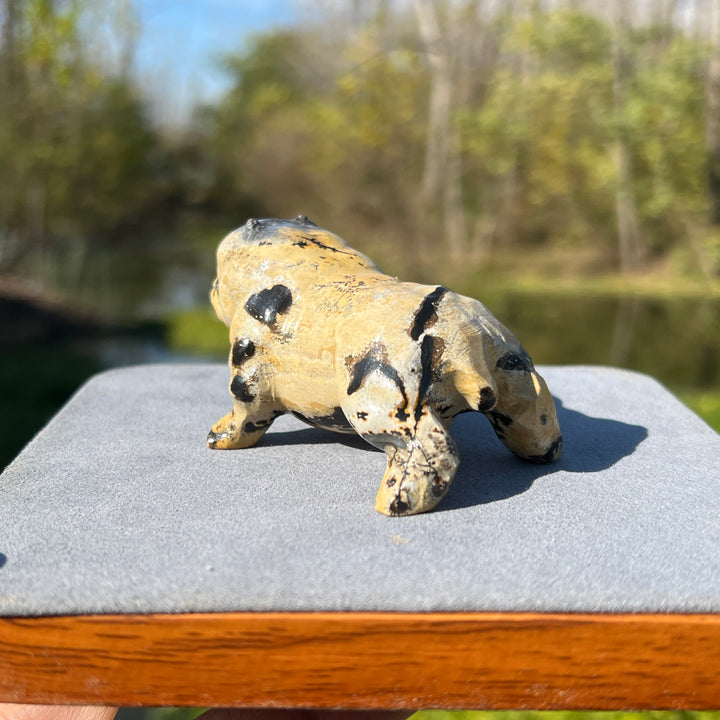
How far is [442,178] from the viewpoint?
398 inches

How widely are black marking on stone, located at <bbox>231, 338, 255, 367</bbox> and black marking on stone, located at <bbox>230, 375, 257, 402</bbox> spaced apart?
0.13 feet

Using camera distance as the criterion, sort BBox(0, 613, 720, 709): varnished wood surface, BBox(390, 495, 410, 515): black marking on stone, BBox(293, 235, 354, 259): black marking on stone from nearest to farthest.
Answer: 1. BBox(0, 613, 720, 709): varnished wood surface
2. BBox(390, 495, 410, 515): black marking on stone
3. BBox(293, 235, 354, 259): black marking on stone

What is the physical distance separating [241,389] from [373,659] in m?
0.78

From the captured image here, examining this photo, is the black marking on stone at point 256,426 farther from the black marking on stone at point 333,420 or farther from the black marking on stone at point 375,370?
the black marking on stone at point 375,370

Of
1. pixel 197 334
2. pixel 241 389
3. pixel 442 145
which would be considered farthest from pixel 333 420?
pixel 442 145

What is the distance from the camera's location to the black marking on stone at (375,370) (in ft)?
5.15

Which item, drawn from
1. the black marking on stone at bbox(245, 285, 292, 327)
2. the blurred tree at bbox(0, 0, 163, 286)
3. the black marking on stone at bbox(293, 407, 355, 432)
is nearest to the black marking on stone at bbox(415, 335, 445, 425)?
the black marking on stone at bbox(293, 407, 355, 432)

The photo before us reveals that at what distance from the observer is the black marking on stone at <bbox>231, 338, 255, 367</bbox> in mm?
1840

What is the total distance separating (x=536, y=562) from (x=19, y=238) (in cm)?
710


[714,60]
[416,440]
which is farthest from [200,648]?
[714,60]

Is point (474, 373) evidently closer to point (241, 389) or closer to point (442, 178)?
point (241, 389)

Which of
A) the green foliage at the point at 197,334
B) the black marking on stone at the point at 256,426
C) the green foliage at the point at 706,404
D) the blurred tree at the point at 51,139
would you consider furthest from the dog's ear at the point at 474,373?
the blurred tree at the point at 51,139

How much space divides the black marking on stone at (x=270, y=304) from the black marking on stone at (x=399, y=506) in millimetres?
548

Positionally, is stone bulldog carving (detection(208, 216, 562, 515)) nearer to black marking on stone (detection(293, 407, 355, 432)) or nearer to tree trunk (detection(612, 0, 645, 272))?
black marking on stone (detection(293, 407, 355, 432))
